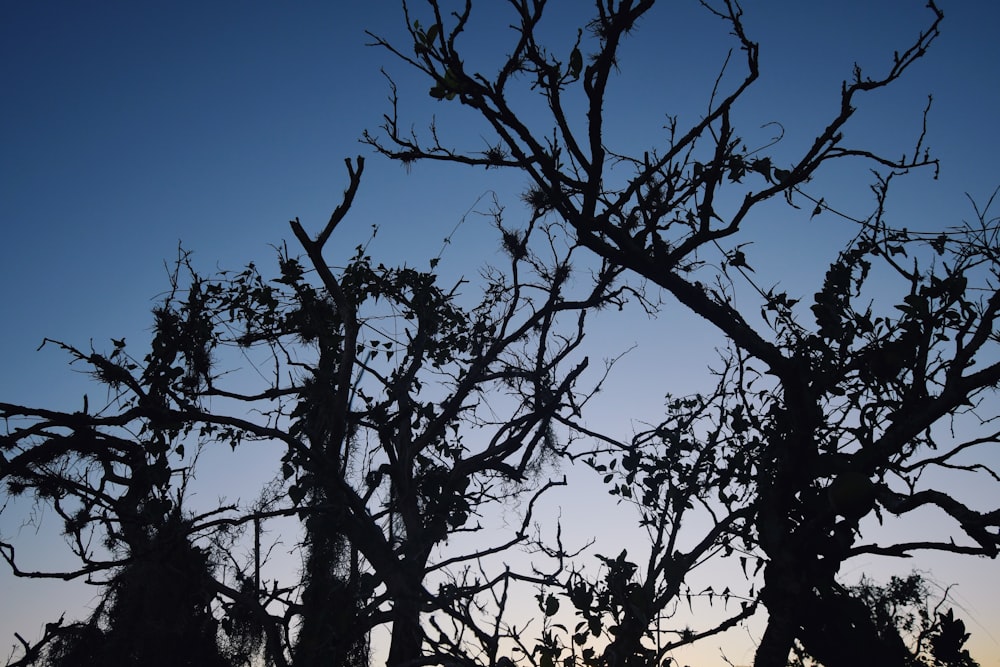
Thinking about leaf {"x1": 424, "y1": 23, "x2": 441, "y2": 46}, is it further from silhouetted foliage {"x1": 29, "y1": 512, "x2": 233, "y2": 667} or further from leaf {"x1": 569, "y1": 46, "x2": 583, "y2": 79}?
silhouetted foliage {"x1": 29, "y1": 512, "x2": 233, "y2": 667}

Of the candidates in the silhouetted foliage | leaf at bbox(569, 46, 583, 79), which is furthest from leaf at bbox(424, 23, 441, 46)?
the silhouetted foliage

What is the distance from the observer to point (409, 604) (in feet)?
16.4

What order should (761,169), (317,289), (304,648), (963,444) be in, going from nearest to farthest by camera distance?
(963,444), (761,169), (304,648), (317,289)

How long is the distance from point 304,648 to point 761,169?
4.27 m

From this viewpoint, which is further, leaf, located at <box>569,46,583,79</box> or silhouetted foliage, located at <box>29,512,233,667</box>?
silhouetted foliage, located at <box>29,512,233,667</box>

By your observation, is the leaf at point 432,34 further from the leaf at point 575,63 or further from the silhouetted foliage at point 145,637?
the silhouetted foliage at point 145,637

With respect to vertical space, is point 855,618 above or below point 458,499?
below

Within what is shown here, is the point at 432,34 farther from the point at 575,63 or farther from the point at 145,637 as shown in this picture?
the point at 145,637

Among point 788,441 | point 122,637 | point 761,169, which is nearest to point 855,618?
point 788,441

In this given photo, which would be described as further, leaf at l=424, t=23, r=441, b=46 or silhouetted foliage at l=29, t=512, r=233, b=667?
silhouetted foliage at l=29, t=512, r=233, b=667

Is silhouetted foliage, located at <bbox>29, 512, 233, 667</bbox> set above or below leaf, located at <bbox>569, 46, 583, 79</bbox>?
below

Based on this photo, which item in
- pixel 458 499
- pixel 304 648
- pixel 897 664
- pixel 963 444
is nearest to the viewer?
pixel 897 664

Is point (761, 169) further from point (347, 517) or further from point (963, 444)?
point (347, 517)

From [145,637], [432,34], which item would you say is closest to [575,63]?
[432,34]
